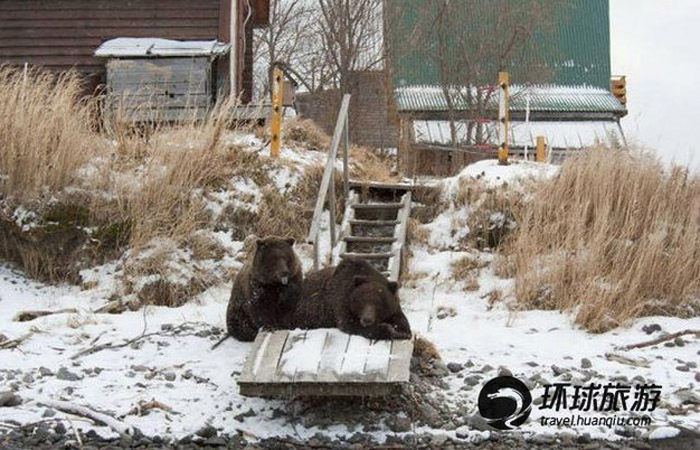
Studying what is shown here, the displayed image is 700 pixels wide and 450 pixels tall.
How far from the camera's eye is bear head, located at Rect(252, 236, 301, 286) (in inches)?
241

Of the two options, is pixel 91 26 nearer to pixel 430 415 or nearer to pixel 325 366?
pixel 325 366

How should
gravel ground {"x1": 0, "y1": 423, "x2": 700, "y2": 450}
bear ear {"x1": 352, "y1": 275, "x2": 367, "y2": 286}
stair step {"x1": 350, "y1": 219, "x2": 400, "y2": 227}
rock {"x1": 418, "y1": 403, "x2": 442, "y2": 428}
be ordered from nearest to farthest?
gravel ground {"x1": 0, "y1": 423, "x2": 700, "y2": 450} → rock {"x1": 418, "y1": 403, "x2": 442, "y2": 428} → bear ear {"x1": 352, "y1": 275, "x2": 367, "y2": 286} → stair step {"x1": 350, "y1": 219, "x2": 400, "y2": 227}

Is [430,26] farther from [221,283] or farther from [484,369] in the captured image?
[484,369]

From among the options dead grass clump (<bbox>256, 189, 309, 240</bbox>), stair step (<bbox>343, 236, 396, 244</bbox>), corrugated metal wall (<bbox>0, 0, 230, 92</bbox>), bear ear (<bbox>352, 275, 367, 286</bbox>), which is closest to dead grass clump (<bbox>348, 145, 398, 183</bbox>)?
dead grass clump (<bbox>256, 189, 309, 240</bbox>)

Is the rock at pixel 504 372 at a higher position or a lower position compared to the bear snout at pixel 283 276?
lower

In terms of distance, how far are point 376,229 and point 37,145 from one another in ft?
13.0

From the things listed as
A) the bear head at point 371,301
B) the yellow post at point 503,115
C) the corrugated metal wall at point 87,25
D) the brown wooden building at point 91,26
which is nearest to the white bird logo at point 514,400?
the bear head at point 371,301

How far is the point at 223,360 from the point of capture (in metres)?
6.41

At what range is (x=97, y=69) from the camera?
14930 millimetres

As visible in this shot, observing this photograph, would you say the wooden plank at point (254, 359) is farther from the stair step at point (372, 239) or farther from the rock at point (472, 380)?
the stair step at point (372, 239)

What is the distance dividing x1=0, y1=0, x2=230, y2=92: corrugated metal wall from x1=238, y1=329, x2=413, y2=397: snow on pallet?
1008 cm

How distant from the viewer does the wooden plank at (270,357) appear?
5.26 m

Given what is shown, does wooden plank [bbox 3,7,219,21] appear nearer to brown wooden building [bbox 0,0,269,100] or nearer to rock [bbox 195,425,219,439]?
brown wooden building [bbox 0,0,269,100]

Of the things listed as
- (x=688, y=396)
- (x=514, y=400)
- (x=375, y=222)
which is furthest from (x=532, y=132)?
(x=514, y=400)
